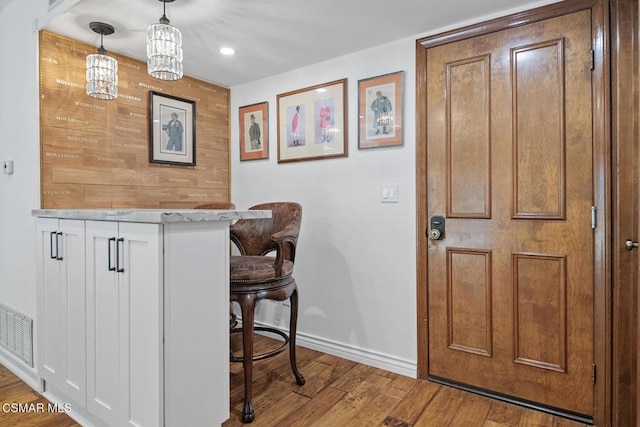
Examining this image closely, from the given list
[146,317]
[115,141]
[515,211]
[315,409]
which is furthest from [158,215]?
[515,211]

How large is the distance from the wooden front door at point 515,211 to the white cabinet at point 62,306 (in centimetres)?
190

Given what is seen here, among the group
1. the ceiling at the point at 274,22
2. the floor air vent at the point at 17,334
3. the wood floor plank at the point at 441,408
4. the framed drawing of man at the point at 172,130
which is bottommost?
the wood floor plank at the point at 441,408

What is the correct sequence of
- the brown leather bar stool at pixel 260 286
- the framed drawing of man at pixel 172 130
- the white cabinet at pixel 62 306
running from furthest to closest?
the framed drawing of man at pixel 172 130 < the brown leather bar stool at pixel 260 286 < the white cabinet at pixel 62 306

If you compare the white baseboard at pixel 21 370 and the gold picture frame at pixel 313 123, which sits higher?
the gold picture frame at pixel 313 123

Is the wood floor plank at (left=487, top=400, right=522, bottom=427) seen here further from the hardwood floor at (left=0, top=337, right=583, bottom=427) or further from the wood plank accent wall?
the wood plank accent wall

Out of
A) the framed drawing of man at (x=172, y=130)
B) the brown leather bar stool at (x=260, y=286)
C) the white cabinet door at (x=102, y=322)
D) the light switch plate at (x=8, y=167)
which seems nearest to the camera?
the white cabinet door at (x=102, y=322)

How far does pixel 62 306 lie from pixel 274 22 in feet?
6.28

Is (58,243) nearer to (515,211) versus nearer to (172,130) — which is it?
(172,130)

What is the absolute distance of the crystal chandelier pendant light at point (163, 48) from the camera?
5.69 feet

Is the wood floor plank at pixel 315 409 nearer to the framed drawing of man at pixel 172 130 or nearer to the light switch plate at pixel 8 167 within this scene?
the framed drawing of man at pixel 172 130

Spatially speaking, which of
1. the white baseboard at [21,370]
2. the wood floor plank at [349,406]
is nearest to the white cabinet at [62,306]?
the white baseboard at [21,370]

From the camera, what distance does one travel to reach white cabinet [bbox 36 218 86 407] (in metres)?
1.66

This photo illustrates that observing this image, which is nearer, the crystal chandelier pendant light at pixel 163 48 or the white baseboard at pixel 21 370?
the crystal chandelier pendant light at pixel 163 48

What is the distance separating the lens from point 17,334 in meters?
2.21
